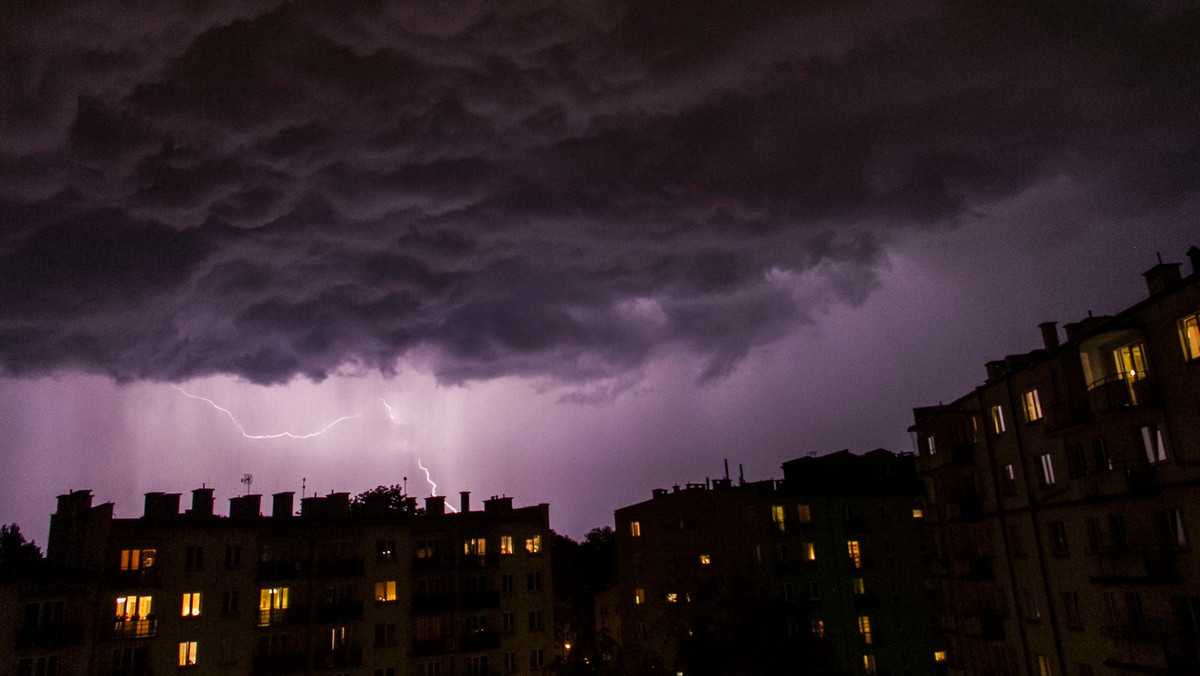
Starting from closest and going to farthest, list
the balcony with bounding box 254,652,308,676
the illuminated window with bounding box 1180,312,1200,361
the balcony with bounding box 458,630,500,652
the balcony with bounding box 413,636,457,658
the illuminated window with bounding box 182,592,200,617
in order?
the illuminated window with bounding box 1180,312,1200,361, the illuminated window with bounding box 182,592,200,617, the balcony with bounding box 254,652,308,676, the balcony with bounding box 413,636,457,658, the balcony with bounding box 458,630,500,652

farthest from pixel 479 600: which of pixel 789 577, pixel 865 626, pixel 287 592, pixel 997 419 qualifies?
pixel 997 419

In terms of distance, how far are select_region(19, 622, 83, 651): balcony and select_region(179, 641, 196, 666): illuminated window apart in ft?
19.1

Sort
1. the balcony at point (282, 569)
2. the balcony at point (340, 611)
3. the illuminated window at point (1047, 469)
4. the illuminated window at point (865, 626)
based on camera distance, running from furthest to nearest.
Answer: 1. the illuminated window at point (865, 626)
2. the balcony at point (340, 611)
3. the balcony at point (282, 569)
4. the illuminated window at point (1047, 469)

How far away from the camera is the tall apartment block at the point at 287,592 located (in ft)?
156


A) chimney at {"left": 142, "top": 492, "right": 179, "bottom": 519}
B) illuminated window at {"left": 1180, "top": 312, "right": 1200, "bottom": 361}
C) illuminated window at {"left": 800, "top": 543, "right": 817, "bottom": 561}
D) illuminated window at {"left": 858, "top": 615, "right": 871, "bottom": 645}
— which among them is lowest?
illuminated window at {"left": 858, "top": 615, "right": 871, "bottom": 645}

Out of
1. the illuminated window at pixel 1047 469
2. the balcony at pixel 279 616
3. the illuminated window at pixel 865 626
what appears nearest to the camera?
the illuminated window at pixel 1047 469

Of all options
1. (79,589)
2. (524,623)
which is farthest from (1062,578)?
(79,589)

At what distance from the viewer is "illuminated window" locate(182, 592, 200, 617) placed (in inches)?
1993

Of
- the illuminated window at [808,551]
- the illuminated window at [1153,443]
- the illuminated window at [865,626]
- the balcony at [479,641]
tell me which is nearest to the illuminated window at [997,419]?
the illuminated window at [1153,443]

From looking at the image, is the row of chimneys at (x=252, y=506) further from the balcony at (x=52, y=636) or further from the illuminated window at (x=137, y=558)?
the balcony at (x=52, y=636)

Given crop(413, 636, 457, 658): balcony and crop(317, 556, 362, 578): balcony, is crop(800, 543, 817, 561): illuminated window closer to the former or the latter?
crop(413, 636, 457, 658): balcony

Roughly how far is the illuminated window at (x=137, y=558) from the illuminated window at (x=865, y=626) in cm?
5521

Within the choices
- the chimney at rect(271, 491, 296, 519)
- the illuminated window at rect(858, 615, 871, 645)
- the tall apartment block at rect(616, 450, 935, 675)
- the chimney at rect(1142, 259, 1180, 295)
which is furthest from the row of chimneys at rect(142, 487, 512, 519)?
the chimney at rect(1142, 259, 1180, 295)

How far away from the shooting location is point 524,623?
6166cm
